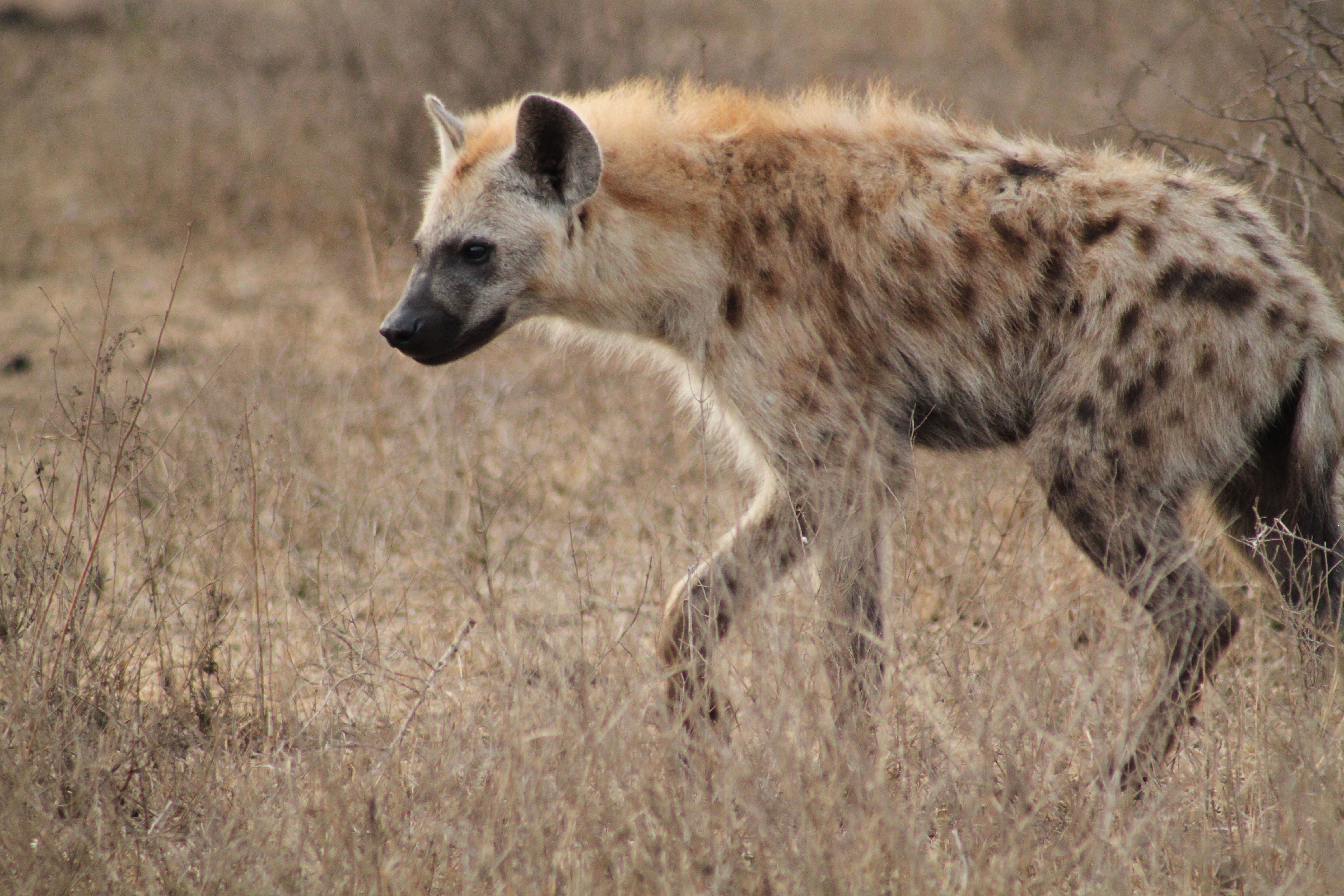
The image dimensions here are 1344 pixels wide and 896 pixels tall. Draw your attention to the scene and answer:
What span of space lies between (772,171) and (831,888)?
1.62 m

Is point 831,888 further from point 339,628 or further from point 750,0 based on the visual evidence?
point 750,0

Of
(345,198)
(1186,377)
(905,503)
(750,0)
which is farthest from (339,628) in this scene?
(750,0)

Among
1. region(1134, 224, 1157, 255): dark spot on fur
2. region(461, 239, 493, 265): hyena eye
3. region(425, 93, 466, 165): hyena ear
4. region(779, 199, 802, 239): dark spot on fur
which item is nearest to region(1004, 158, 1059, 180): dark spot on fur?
region(1134, 224, 1157, 255): dark spot on fur

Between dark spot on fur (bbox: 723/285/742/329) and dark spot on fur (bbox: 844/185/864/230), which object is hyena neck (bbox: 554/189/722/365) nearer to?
dark spot on fur (bbox: 723/285/742/329)

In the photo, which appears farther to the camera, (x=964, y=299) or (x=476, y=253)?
(x=476, y=253)

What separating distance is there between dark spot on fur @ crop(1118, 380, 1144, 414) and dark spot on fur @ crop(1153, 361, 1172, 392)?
1.0 inches

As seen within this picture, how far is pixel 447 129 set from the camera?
3.09 metres

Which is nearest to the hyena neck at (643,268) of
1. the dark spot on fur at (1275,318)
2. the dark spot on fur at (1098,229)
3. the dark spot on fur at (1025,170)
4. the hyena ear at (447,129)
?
the hyena ear at (447,129)

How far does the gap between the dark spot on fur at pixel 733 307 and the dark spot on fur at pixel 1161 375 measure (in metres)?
0.85

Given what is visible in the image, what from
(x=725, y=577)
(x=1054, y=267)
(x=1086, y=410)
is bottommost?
(x=725, y=577)

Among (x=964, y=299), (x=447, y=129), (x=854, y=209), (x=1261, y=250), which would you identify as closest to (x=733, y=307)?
(x=854, y=209)

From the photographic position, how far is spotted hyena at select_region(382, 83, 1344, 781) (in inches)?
101

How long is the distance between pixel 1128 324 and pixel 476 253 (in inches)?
54.9

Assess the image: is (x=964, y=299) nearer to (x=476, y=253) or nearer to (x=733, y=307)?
(x=733, y=307)
